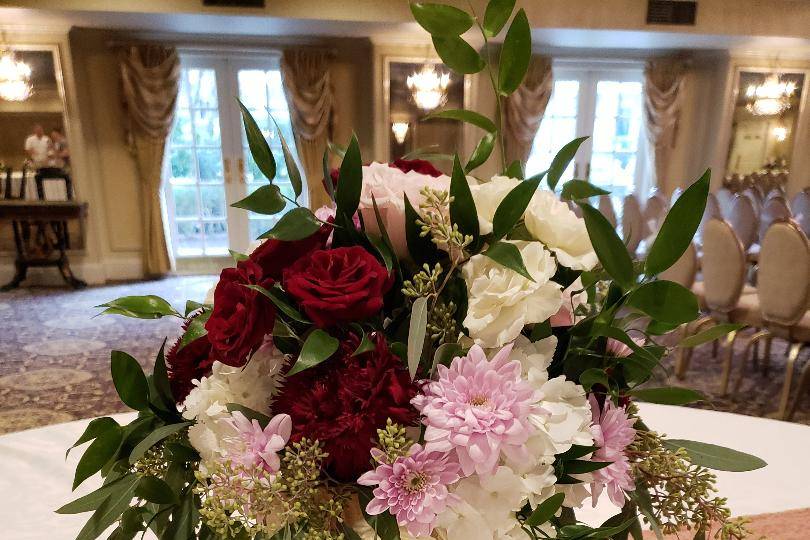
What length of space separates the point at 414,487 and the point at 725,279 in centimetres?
291

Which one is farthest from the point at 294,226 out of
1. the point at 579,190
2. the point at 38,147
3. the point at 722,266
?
the point at 38,147

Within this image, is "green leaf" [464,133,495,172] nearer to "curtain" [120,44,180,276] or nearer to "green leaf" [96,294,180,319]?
"green leaf" [96,294,180,319]


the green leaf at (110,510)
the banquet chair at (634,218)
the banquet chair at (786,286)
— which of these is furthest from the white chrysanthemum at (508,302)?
the banquet chair at (634,218)

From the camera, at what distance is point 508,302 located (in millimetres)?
391

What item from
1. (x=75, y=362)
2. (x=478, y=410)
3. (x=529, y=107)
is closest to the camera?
(x=478, y=410)

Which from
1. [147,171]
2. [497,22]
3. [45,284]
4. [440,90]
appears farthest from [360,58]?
[497,22]

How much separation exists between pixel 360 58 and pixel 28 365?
436 cm

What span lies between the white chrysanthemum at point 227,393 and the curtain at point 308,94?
5286mm

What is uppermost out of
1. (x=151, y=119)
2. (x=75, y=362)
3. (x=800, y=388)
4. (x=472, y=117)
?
(x=151, y=119)

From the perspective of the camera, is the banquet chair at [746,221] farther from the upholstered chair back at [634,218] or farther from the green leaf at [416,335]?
the green leaf at [416,335]

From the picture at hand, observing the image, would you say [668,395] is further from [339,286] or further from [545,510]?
[339,286]

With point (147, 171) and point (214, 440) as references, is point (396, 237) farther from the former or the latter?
point (147, 171)

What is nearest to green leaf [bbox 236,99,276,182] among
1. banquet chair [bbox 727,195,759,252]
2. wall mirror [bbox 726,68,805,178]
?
banquet chair [bbox 727,195,759,252]

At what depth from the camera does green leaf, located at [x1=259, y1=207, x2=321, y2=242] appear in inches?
16.1
